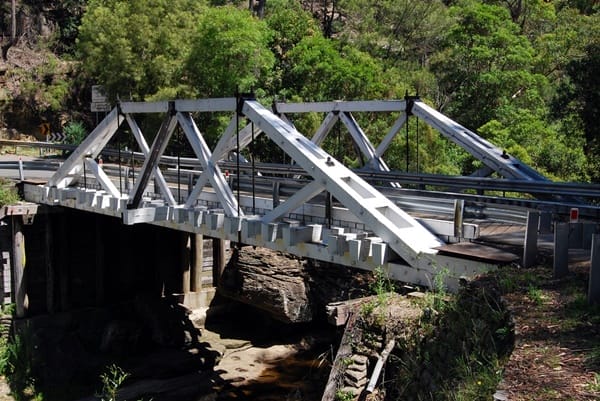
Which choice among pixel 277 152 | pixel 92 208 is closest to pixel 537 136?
pixel 277 152

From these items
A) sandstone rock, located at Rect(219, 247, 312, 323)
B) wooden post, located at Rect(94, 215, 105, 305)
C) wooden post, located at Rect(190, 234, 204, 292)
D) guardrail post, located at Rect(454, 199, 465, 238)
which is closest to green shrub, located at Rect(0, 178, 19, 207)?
wooden post, located at Rect(94, 215, 105, 305)

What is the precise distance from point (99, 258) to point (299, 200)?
12795 mm

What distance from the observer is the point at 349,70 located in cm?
2839

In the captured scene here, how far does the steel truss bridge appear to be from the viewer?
996 centimetres

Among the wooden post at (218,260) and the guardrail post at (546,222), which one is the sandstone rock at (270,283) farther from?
the guardrail post at (546,222)

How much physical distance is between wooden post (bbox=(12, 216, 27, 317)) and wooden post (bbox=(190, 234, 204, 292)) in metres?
5.71

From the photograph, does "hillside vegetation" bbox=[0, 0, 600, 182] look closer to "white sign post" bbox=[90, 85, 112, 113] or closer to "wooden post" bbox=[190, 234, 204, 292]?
"white sign post" bbox=[90, 85, 112, 113]

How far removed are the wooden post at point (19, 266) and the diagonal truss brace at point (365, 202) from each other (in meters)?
11.5

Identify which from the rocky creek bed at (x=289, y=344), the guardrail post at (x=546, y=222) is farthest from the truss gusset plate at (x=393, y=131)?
the guardrail post at (x=546, y=222)

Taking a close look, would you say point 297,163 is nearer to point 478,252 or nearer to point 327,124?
point 478,252

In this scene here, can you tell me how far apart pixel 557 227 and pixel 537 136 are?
22233 millimetres

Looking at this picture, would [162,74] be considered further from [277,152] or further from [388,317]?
[388,317]

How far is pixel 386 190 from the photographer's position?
14.3 m

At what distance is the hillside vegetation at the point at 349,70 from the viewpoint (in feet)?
87.8
